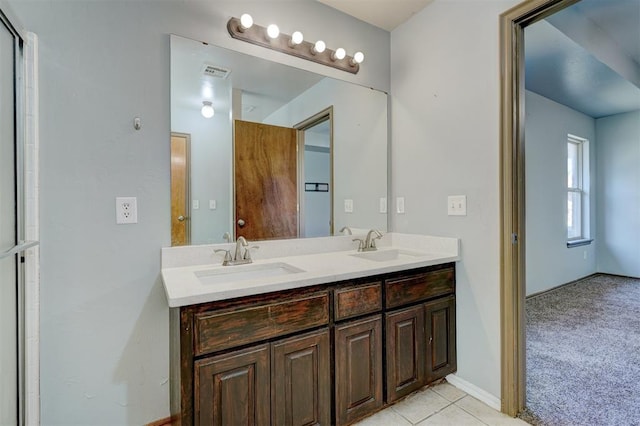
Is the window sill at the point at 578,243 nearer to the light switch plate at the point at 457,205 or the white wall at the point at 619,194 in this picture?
the white wall at the point at 619,194

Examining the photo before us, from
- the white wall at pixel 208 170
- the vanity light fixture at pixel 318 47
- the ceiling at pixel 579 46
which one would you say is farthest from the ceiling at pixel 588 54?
the white wall at pixel 208 170

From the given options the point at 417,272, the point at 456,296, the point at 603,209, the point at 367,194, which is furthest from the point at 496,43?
the point at 603,209

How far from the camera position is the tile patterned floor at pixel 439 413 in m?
1.59

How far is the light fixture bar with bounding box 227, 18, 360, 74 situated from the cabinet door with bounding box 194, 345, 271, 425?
65.6 inches

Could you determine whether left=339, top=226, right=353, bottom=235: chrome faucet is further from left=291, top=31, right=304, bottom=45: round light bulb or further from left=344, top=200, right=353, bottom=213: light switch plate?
left=291, top=31, right=304, bottom=45: round light bulb

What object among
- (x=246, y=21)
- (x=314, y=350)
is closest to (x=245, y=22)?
(x=246, y=21)

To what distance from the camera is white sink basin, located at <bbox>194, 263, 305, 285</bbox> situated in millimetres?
1559

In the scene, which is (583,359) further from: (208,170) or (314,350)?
(208,170)

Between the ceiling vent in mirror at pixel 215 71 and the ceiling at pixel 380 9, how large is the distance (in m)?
0.84

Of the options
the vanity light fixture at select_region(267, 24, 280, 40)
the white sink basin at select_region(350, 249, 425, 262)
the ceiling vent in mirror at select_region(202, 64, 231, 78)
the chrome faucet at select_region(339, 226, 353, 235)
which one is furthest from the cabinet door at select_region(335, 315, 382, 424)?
the vanity light fixture at select_region(267, 24, 280, 40)

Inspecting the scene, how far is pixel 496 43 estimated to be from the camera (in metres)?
1.72

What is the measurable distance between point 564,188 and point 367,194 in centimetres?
344

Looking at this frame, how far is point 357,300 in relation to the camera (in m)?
1.53

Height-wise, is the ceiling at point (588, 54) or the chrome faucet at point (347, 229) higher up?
the ceiling at point (588, 54)
